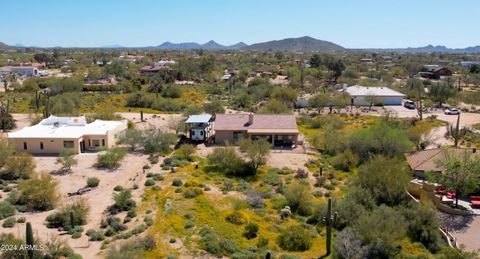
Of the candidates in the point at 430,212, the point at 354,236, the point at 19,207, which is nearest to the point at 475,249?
the point at 430,212

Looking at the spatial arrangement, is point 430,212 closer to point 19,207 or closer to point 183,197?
point 183,197

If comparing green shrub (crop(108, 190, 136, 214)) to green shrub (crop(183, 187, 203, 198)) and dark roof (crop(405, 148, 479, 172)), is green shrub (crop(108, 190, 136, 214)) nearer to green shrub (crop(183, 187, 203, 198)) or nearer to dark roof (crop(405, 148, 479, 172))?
green shrub (crop(183, 187, 203, 198))

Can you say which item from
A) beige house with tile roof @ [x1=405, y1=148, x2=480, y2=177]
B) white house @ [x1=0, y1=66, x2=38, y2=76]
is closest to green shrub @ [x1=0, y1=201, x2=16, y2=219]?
beige house with tile roof @ [x1=405, y1=148, x2=480, y2=177]

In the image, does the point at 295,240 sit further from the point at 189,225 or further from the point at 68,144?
the point at 68,144

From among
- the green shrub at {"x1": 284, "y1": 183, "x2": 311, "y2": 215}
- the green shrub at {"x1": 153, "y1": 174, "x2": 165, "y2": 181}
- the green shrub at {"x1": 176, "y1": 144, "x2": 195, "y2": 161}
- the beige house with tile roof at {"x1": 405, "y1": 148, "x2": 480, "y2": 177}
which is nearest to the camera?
the green shrub at {"x1": 284, "y1": 183, "x2": 311, "y2": 215}

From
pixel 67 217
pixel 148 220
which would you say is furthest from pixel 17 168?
pixel 148 220

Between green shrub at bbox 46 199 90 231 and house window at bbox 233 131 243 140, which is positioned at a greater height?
house window at bbox 233 131 243 140

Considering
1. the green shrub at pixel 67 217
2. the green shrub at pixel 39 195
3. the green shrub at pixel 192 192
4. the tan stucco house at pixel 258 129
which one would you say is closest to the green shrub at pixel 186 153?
the tan stucco house at pixel 258 129

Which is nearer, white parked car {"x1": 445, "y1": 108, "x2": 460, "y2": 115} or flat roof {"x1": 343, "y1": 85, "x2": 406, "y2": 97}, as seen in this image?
white parked car {"x1": 445, "y1": 108, "x2": 460, "y2": 115}

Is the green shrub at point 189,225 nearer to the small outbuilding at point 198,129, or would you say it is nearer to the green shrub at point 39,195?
the green shrub at point 39,195
